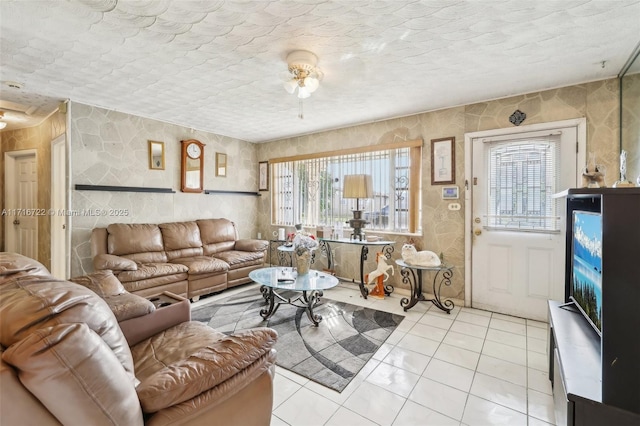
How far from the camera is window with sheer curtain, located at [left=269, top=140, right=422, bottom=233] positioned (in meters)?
3.88

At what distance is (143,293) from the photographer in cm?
321

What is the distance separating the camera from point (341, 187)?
4547 millimetres

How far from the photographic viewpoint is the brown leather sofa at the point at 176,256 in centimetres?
320

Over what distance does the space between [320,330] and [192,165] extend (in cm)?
330

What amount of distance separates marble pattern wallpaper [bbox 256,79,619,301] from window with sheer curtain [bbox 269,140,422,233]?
142 millimetres

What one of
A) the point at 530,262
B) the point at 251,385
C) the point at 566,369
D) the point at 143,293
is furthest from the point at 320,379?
the point at 530,262

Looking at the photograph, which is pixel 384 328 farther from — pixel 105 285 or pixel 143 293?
pixel 143 293

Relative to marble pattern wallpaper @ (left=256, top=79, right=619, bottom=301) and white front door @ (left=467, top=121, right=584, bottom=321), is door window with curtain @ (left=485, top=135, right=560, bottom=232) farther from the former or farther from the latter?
marble pattern wallpaper @ (left=256, top=79, right=619, bottom=301)

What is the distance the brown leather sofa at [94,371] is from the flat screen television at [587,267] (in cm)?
166

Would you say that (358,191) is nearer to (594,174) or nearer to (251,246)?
(251,246)

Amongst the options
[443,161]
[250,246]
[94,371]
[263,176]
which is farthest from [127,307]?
[263,176]

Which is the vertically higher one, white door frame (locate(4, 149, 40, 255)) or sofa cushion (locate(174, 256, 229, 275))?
white door frame (locate(4, 149, 40, 255))

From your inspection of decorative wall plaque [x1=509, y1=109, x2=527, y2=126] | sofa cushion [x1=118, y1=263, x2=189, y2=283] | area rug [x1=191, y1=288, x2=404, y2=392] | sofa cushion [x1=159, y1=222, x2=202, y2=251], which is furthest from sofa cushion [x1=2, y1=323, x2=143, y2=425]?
decorative wall plaque [x1=509, y1=109, x2=527, y2=126]

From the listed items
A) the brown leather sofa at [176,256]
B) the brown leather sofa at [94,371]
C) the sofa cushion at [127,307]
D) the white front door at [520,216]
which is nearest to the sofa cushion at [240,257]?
the brown leather sofa at [176,256]
